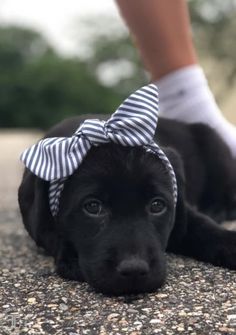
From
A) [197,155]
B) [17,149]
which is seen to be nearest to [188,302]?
[197,155]

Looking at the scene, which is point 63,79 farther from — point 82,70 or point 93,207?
point 93,207

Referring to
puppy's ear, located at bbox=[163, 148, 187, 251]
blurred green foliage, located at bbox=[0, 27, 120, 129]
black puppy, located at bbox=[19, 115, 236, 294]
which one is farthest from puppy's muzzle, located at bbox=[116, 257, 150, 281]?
blurred green foliage, located at bbox=[0, 27, 120, 129]

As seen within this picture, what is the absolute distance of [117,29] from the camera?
44.1ft

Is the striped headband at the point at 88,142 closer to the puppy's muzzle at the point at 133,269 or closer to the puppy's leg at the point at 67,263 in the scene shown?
the puppy's leg at the point at 67,263

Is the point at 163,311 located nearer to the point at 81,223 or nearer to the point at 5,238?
the point at 81,223

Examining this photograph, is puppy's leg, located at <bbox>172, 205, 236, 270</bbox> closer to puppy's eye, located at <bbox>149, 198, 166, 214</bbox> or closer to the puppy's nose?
puppy's eye, located at <bbox>149, 198, 166, 214</bbox>

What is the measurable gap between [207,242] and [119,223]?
434 mm

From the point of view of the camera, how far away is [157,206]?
2068 millimetres

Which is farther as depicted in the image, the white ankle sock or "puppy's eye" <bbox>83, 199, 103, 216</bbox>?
the white ankle sock

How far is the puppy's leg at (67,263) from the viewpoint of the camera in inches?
82.8

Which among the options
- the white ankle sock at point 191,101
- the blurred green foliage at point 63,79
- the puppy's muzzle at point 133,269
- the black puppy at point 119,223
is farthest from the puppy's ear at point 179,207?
the blurred green foliage at point 63,79

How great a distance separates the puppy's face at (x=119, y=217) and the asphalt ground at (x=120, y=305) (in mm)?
64

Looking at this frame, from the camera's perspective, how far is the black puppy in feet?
6.23

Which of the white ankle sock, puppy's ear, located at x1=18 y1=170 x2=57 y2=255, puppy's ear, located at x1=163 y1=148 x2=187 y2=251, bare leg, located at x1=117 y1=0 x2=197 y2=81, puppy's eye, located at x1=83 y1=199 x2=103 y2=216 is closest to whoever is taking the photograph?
puppy's eye, located at x1=83 y1=199 x2=103 y2=216
